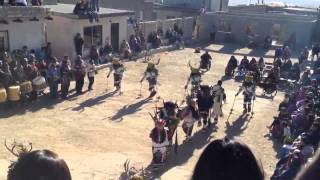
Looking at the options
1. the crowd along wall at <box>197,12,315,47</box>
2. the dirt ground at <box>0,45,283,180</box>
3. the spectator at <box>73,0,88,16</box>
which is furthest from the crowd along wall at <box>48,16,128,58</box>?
the crowd along wall at <box>197,12,315,47</box>

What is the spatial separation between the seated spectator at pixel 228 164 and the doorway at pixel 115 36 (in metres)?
24.3

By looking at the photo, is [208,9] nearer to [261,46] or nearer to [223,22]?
[223,22]

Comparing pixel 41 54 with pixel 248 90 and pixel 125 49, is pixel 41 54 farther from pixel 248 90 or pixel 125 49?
pixel 248 90

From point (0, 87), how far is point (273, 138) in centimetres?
977

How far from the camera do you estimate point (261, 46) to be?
33531 mm

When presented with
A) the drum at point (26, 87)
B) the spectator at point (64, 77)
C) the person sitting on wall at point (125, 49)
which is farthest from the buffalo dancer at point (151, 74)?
the person sitting on wall at point (125, 49)

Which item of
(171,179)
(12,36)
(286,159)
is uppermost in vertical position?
(12,36)

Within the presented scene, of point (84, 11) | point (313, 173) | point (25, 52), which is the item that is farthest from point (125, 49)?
point (313, 173)

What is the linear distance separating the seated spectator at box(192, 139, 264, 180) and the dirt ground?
8.74 m

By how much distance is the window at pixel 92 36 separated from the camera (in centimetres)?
2452

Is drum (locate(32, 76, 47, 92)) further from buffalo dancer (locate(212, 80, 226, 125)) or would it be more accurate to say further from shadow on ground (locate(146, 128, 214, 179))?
buffalo dancer (locate(212, 80, 226, 125))

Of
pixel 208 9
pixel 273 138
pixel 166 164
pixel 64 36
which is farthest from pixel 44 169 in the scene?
pixel 208 9

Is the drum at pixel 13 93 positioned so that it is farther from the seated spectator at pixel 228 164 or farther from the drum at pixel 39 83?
the seated spectator at pixel 228 164

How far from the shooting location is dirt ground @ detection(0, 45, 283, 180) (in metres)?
12.2
